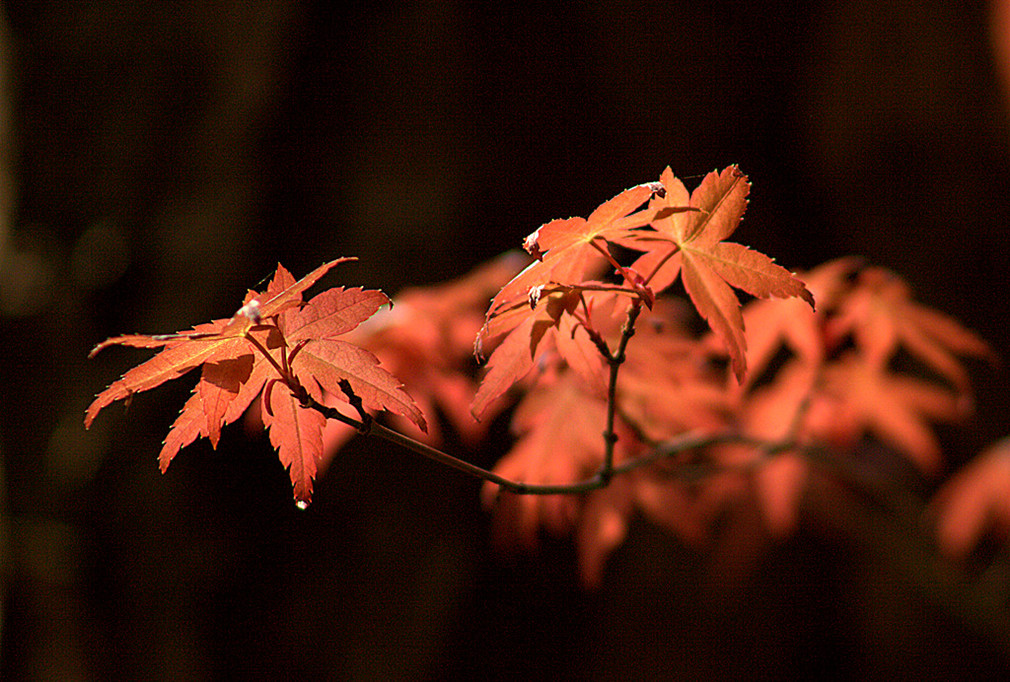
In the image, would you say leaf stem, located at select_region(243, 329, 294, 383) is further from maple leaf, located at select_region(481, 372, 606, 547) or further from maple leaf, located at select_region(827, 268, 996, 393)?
maple leaf, located at select_region(827, 268, 996, 393)

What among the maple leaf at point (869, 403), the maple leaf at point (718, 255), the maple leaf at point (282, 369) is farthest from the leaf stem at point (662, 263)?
the maple leaf at point (869, 403)

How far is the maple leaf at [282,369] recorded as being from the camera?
0.48 metres

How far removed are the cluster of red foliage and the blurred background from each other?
0.45 m

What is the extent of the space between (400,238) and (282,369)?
1.35 m

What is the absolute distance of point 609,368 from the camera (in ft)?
2.74

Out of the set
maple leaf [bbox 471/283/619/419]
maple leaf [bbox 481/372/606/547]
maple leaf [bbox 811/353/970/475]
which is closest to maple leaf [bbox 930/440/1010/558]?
maple leaf [bbox 811/353/970/475]

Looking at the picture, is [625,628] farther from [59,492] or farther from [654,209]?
[654,209]

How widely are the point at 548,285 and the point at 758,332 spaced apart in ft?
1.80

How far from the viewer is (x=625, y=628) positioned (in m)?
1.98

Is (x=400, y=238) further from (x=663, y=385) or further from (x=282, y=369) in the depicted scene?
(x=282, y=369)

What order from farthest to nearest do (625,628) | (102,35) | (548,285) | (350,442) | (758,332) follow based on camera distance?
(625,628) → (350,442) → (102,35) → (758,332) → (548,285)

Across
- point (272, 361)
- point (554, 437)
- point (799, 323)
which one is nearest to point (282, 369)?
point (272, 361)

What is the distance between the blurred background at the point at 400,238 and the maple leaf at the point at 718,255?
4.21 ft

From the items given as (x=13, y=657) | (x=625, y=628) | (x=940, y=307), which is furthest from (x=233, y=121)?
(x=940, y=307)
